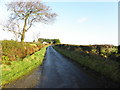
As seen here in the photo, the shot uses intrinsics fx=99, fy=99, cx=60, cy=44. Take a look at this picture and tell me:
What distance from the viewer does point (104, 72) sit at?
6512mm

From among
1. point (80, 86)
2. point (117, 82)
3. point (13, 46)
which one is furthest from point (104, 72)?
point (13, 46)

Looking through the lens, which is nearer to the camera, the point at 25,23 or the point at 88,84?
the point at 88,84

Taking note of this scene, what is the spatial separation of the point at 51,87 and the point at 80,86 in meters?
1.43

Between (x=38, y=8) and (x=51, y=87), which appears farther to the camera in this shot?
(x=38, y=8)

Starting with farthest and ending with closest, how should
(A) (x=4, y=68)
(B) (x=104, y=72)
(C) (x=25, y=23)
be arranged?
1. (C) (x=25, y=23)
2. (A) (x=4, y=68)
3. (B) (x=104, y=72)

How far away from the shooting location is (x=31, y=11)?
827 inches

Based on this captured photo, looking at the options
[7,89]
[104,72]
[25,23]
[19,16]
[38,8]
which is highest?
[38,8]

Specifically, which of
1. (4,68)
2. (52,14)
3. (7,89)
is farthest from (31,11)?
(7,89)

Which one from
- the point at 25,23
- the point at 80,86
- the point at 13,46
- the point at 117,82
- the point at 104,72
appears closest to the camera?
the point at 80,86

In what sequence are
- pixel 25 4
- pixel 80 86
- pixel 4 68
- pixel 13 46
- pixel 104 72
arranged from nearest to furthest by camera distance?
pixel 80 86 < pixel 104 72 < pixel 4 68 < pixel 13 46 < pixel 25 4

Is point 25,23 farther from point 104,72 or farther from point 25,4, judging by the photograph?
point 104,72

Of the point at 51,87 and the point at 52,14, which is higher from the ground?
the point at 52,14

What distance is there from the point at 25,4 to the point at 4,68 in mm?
16058

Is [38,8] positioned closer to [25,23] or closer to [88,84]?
[25,23]
